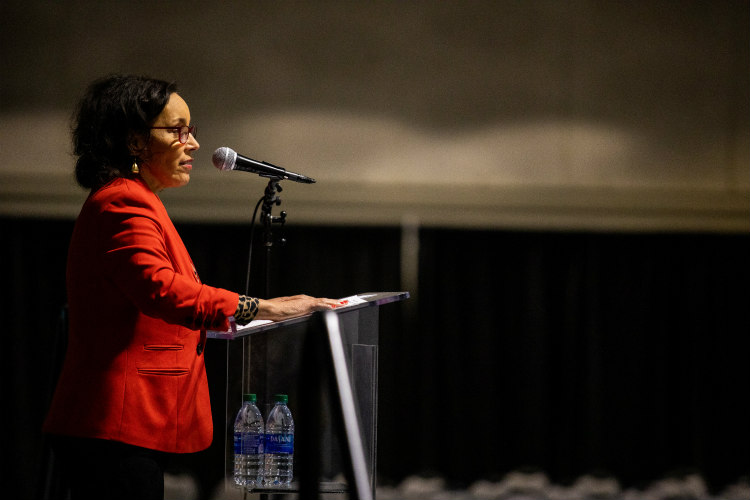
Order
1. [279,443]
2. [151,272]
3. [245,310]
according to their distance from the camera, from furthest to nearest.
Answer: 1. [279,443]
2. [245,310]
3. [151,272]

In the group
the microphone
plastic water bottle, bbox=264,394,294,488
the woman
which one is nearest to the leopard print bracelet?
the woman

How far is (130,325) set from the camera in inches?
62.7

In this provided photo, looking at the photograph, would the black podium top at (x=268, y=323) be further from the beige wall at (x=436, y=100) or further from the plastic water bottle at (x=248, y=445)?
the beige wall at (x=436, y=100)

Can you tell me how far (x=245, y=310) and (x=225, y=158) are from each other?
2.32 ft

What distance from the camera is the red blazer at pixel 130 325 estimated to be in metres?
1.54

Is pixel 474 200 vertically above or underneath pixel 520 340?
above

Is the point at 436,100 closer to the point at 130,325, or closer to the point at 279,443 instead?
the point at 279,443

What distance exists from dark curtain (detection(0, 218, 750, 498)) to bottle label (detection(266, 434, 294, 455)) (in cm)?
271

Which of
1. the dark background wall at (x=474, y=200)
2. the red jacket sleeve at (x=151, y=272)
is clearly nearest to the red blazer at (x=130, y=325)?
the red jacket sleeve at (x=151, y=272)

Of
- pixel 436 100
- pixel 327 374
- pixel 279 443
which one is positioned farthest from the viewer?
pixel 436 100

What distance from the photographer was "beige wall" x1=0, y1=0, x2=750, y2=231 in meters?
4.77

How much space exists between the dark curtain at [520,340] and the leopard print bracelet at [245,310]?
299cm

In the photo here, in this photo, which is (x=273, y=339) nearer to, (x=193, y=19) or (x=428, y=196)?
(x=428, y=196)

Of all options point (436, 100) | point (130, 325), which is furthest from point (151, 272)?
point (436, 100)
